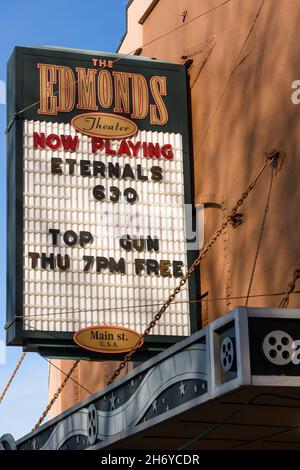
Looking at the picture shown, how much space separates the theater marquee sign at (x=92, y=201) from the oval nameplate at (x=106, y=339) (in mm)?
31

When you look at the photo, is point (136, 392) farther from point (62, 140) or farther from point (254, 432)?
point (62, 140)

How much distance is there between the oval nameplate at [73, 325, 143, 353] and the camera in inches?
631

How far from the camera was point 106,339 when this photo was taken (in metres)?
16.2

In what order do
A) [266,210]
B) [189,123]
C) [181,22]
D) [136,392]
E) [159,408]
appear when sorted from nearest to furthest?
[159,408], [136,392], [266,210], [189,123], [181,22]

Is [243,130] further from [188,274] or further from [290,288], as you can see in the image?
[290,288]

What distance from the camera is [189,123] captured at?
18.8 metres

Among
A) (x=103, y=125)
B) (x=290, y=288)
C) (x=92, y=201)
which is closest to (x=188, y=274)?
(x=92, y=201)

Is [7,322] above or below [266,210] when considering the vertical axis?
below

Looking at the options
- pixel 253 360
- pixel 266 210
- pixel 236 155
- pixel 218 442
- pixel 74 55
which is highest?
pixel 74 55

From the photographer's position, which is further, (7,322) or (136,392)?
(7,322)

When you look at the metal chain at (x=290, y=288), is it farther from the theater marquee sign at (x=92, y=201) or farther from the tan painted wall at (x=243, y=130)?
the theater marquee sign at (x=92, y=201)

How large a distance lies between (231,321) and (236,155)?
711 cm

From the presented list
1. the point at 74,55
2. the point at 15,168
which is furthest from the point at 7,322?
the point at 74,55

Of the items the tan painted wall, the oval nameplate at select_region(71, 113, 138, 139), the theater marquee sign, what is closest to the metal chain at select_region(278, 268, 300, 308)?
the tan painted wall
